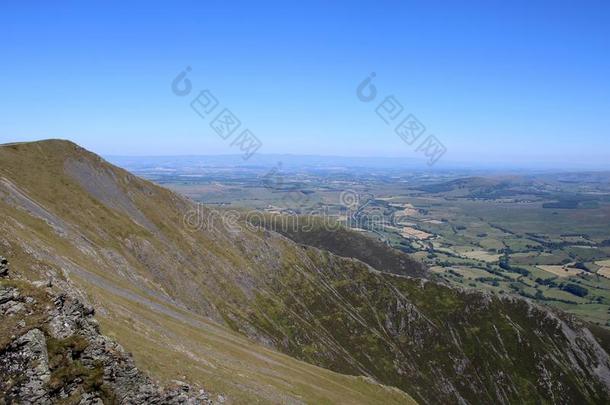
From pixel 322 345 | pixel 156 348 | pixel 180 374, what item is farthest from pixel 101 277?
pixel 322 345

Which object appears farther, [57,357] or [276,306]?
[276,306]

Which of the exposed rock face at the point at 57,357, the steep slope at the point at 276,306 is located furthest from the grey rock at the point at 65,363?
the steep slope at the point at 276,306

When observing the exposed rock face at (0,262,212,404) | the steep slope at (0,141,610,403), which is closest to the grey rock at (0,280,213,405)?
the exposed rock face at (0,262,212,404)

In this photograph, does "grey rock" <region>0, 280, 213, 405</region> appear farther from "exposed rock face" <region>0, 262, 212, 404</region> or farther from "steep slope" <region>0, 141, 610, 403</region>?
"steep slope" <region>0, 141, 610, 403</region>

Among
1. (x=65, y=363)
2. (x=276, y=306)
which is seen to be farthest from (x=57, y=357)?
(x=276, y=306)

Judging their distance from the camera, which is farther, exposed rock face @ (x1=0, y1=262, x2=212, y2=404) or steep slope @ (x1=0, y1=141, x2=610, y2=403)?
steep slope @ (x1=0, y1=141, x2=610, y2=403)

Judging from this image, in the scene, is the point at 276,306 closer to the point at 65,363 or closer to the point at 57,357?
the point at 65,363

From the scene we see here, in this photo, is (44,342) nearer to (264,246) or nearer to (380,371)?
(380,371)
